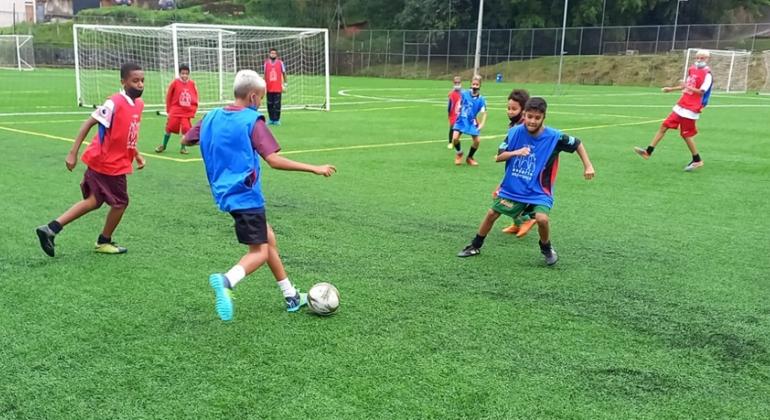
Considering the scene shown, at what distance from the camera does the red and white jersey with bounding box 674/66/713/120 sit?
439 inches

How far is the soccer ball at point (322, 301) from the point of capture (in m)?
4.53

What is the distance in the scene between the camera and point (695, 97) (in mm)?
11180

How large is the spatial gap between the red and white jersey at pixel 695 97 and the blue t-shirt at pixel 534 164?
6360 millimetres

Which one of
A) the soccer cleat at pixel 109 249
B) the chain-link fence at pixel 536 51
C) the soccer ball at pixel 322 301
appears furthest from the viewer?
the chain-link fence at pixel 536 51

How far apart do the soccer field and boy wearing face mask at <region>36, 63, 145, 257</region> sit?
292mm

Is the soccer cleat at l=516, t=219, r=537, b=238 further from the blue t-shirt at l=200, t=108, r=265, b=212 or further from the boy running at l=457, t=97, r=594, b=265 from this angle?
the blue t-shirt at l=200, t=108, r=265, b=212

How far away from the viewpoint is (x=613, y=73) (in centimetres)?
4588

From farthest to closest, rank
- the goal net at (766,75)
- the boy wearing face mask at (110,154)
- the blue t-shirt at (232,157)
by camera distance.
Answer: the goal net at (766,75) → the boy wearing face mask at (110,154) → the blue t-shirt at (232,157)

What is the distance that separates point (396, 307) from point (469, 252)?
1547mm

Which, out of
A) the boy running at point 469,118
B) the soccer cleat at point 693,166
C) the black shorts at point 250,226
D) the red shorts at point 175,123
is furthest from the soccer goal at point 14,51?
the black shorts at point 250,226

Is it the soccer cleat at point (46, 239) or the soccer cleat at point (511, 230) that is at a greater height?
the soccer cleat at point (46, 239)

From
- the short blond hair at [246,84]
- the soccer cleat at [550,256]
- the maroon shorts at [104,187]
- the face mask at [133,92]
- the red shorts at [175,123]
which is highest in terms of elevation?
the short blond hair at [246,84]

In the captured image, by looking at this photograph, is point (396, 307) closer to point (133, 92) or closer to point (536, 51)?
point (133, 92)

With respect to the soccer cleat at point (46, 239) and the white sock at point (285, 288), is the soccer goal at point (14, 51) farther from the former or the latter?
the white sock at point (285, 288)
